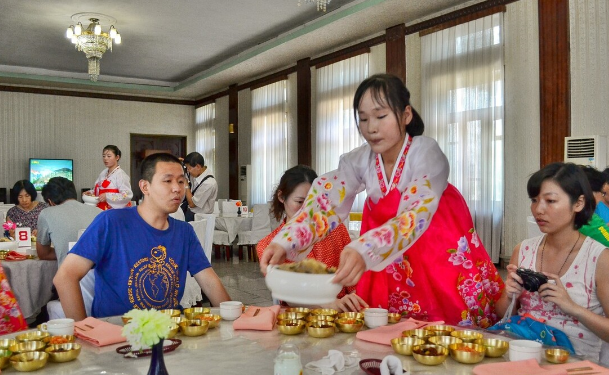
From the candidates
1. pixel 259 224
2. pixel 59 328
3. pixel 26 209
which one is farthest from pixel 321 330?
pixel 259 224

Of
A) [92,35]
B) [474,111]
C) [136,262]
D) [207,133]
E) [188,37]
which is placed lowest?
[136,262]

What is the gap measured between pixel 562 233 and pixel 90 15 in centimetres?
725

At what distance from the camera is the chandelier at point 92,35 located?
7.23 metres

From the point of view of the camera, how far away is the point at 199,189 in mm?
6488

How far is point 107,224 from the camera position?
205cm

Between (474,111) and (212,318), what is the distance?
545 centimetres

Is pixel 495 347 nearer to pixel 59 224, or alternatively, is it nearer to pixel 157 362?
pixel 157 362

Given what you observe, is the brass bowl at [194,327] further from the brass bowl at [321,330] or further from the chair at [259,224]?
the chair at [259,224]

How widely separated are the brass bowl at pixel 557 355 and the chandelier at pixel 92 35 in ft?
23.3

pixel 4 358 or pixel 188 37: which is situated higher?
pixel 188 37

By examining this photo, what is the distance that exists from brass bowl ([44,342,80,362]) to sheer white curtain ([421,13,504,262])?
5.57 metres

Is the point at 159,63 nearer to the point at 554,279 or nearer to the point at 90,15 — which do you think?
the point at 90,15


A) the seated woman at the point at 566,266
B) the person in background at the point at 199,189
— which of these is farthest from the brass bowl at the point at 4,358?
the person in background at the point at 199,189

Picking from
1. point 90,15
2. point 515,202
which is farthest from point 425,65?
point 90,15
